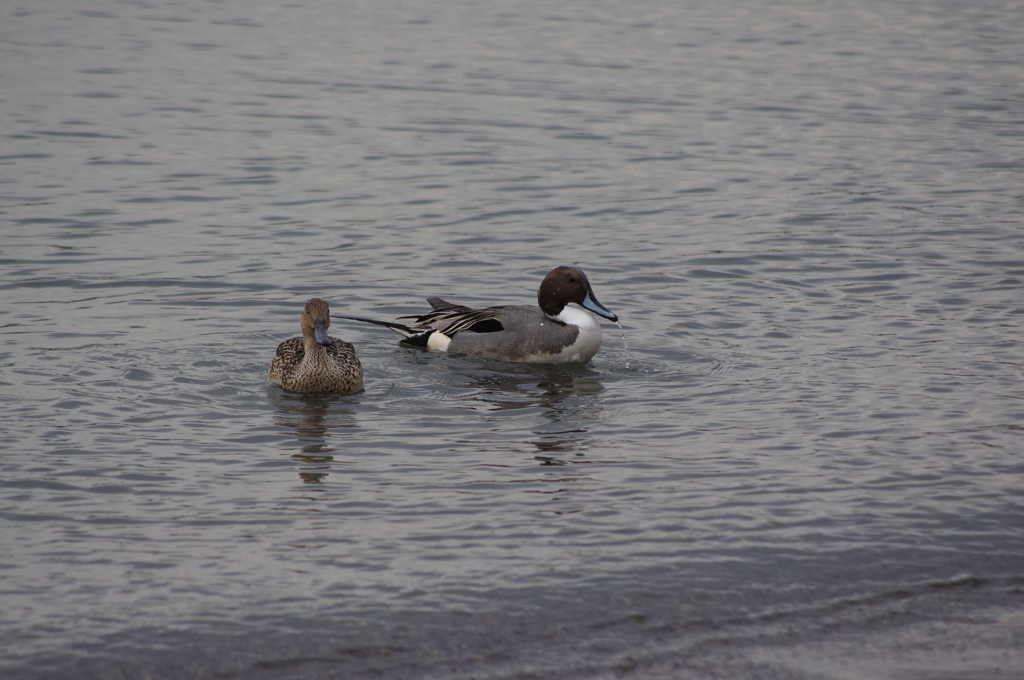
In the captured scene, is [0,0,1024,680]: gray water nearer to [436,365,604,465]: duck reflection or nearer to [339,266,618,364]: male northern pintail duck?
[436,365,604,465]: duck reflection

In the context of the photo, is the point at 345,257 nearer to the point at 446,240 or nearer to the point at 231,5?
the point at 446,240

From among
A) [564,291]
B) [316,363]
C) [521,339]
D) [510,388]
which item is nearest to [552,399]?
[510,388]

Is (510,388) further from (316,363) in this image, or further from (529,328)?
(316,363)

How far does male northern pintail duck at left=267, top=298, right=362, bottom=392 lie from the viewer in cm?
972

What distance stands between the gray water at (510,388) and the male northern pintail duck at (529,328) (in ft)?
0.84

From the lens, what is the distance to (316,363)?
9703 mm

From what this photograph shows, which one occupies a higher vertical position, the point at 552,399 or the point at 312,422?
the point at 312,422

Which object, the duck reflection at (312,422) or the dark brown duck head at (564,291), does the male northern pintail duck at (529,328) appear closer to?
the dark brown duck head at (564,291)

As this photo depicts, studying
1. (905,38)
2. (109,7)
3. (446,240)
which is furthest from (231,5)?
(446,240)

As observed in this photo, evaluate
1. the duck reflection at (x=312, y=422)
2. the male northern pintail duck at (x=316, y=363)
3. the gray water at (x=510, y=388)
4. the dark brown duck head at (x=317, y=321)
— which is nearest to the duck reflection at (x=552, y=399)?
the gray water at (x=510, y=388)

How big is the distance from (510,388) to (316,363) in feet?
5.57

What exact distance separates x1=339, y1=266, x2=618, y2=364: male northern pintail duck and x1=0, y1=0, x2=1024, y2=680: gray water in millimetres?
255

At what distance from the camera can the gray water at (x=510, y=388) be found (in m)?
5.95

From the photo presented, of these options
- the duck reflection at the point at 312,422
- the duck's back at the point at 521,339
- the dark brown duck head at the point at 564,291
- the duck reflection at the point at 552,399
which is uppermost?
the dark brown duck head at the point at 564,291
